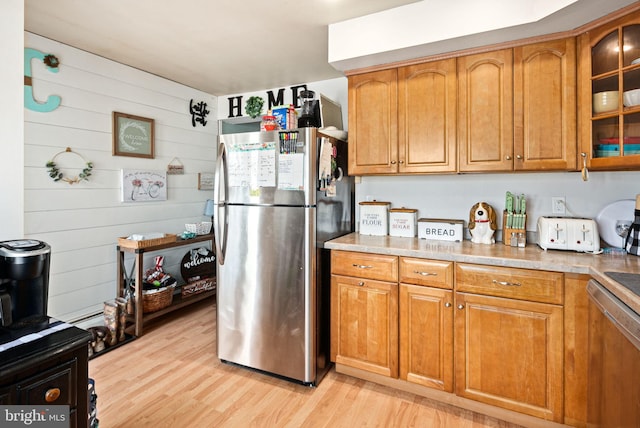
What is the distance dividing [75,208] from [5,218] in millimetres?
1432

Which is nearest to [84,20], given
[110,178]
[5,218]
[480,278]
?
[110,178]

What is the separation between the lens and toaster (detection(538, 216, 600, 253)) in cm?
196

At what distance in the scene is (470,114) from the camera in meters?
2.18

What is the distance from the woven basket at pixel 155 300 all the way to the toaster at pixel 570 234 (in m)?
3.07

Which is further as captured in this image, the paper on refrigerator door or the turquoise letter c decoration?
the turquoise letter c decoration

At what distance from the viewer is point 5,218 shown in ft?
5.00

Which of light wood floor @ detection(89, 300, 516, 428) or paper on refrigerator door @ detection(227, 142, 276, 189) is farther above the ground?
paper on refrigerator door @ detection(227, 142, 276, 189)

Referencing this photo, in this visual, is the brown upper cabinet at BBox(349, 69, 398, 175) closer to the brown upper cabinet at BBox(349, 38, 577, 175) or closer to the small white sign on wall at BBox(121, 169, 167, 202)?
the brown upper cabinet at BBox(349, 38, 577, 175)

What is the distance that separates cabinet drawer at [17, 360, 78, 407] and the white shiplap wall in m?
1.95

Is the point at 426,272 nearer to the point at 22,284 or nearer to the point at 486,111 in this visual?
the point at 486,111

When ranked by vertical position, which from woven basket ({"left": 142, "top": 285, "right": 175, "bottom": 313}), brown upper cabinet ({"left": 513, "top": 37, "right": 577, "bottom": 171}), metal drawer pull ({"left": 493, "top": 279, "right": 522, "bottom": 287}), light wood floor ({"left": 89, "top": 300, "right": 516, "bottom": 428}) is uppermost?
brown upper cabinet ({"left": 513, "top": 37, "right": 577, "bottom": 171})

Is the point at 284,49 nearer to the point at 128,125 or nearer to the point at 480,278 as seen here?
the point at 128,125

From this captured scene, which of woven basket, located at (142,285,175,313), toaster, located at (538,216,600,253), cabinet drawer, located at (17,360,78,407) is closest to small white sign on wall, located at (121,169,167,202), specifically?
woven basket, located at (142,285,175,313)

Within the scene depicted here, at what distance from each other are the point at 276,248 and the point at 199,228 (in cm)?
166
